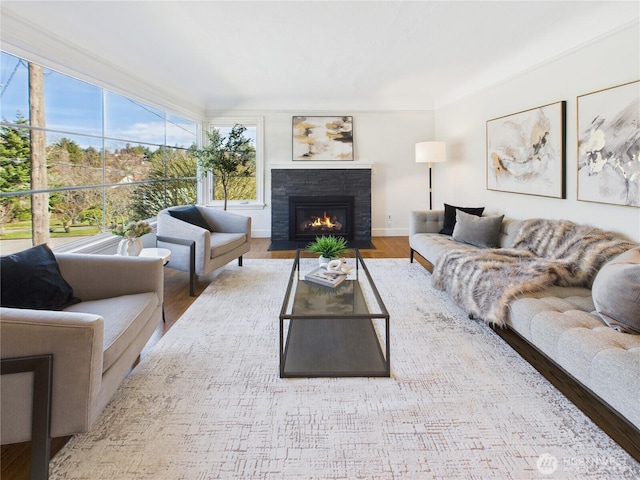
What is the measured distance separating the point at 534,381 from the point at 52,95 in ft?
13.9

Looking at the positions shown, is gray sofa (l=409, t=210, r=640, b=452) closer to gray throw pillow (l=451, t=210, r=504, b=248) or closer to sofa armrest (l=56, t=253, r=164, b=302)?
gray throw pillow (l=451, t=210, r=504, b=248)

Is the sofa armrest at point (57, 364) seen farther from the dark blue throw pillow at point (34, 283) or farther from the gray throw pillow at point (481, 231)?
the gray throw pillow at point (481, 231)

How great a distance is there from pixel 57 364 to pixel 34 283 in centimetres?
85

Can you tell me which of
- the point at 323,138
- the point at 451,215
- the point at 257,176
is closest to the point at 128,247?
the point at 451,215

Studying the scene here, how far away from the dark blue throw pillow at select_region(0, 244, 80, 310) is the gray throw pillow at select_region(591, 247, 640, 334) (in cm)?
292

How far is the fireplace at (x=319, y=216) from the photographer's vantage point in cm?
654

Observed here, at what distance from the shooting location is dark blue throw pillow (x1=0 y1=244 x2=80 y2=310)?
75.4 inches

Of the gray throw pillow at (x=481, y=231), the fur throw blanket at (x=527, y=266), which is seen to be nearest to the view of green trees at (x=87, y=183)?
Answer: the fur throw blanket at (x=527, y=266)

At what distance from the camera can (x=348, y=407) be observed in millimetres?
1883

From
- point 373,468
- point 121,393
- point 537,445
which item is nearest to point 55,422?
point 121,393

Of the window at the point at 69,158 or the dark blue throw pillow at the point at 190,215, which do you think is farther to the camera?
the dark blue throw pillow at the point at 190,215

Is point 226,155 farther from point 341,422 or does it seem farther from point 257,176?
point 341,422

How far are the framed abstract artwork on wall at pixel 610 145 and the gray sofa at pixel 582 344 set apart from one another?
0.91 m

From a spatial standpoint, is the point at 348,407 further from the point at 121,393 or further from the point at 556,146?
the point at 556,146
